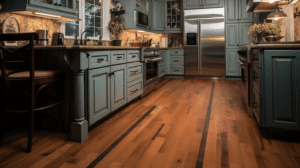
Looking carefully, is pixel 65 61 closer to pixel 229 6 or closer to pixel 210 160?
pixel 210 160

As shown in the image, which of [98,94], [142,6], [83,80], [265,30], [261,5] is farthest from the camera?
[142,6]

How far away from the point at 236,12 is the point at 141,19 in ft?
8.74

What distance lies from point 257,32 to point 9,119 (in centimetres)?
338

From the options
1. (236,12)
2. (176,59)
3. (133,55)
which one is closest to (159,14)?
(176,59)

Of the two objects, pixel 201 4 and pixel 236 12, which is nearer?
pixel 236 12

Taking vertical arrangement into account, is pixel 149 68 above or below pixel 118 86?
above

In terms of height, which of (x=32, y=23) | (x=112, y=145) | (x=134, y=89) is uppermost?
(x=32, y=23)

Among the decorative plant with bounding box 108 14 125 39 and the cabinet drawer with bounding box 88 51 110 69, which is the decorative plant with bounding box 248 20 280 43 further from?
the decorative plant with bounding box 108 14 125 39

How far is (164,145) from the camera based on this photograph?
1.66 metres

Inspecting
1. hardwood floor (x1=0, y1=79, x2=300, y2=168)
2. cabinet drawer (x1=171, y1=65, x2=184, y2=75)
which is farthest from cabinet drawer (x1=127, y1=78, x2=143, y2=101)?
cabinet drawer (x1=171, y1=65, x2=184, y2=75)

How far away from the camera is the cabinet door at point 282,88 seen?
162 cm

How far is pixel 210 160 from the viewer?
1.41 m

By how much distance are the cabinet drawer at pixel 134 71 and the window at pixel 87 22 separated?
1076 mm

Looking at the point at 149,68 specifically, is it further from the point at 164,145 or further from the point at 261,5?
the point at 164,145
